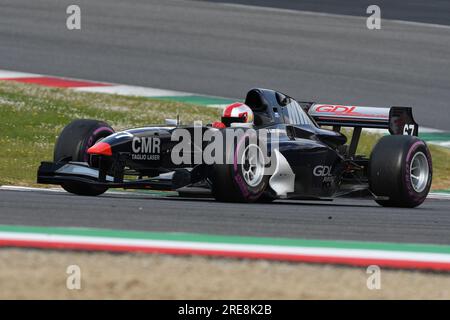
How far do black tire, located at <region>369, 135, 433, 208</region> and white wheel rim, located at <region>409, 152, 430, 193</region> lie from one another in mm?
12

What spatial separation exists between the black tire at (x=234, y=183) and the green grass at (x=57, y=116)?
3.29 metres

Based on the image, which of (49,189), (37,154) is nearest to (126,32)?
(37,154)

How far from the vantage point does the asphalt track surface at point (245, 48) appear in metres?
19.6

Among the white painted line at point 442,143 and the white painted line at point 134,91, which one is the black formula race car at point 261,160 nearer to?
the white painted line at point 442,143

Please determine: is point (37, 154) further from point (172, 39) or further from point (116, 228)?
point (172, 39)

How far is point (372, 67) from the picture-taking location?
69.5 feet

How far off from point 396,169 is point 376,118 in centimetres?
113

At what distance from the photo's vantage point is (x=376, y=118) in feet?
38.7

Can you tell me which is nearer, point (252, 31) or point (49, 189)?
point (49, 189)

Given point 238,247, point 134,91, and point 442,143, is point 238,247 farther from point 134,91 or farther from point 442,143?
point 134,91

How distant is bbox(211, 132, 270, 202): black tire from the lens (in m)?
9.74

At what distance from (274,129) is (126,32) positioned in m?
12.5

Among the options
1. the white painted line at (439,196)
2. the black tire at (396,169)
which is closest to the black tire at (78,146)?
the black tire at (396,169)

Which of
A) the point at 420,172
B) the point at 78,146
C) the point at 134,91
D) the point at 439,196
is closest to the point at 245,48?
the point at 134,91
